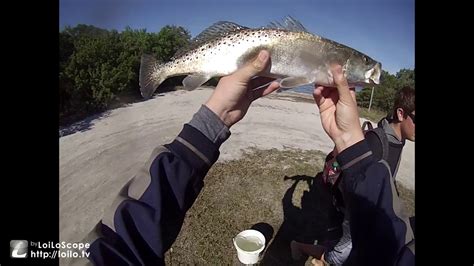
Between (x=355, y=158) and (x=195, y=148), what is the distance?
39 cm

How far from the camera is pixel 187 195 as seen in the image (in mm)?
925

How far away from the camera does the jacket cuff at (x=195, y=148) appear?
900mm

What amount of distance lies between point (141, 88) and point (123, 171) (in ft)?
0.86

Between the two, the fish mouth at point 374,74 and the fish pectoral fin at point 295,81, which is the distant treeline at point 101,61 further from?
the fish mouth at point 374,74

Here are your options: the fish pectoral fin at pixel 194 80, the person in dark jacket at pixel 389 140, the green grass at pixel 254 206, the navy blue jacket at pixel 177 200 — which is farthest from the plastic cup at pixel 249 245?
the fish pectoral fin at pixel 194 80

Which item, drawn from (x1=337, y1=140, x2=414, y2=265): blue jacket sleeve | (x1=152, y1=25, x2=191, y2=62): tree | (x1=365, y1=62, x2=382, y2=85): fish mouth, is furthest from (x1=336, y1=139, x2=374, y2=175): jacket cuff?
(x1=152, y1=25, x2=191, y2=62): tree

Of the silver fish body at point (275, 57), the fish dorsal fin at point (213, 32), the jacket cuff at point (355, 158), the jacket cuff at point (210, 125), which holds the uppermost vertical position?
the fish dorsal fin at point (213, 32)

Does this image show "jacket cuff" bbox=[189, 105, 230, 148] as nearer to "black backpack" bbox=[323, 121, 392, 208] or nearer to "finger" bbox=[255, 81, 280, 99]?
"finger" bbox=[255, 81, 280, 99]

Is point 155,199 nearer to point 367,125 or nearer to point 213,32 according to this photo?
point 213,32

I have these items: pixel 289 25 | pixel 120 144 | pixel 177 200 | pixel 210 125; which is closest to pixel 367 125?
pixel 289 25

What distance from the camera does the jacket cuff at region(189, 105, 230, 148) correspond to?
0.93 metres

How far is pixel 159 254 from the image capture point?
937mm

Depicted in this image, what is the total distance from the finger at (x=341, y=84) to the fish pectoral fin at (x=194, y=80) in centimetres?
35
